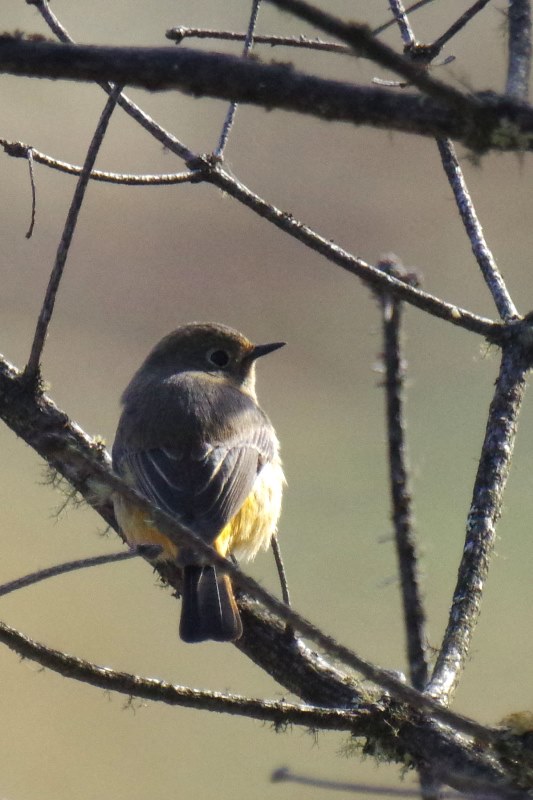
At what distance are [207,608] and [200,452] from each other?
1.29 meters

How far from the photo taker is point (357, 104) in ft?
3.85

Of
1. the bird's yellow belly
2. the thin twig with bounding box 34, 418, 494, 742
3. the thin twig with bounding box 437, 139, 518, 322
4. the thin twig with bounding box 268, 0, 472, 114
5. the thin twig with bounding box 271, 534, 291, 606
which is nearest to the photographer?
the thin twig with bounding box 268, 0, 472, 114

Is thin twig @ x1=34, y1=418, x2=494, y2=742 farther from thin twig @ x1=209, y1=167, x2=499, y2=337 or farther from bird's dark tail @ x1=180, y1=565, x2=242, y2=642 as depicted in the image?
bird's dark tail @ x1=180, y1=565, x2=242, y2=642

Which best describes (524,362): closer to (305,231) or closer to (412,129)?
(305,231)

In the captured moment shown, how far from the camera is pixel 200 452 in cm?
471

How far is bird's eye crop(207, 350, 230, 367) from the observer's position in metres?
5.63

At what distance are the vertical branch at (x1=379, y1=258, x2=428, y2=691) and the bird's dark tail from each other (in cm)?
60

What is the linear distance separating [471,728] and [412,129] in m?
0.81

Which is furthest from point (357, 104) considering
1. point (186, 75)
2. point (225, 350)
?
point (225, 350)

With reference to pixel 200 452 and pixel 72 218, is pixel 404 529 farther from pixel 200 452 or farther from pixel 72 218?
pixel 200 452

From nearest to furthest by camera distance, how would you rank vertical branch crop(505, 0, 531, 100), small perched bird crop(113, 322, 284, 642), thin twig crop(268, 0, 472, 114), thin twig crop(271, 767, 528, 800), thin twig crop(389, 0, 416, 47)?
thin twig crop(268, 0, 472, 114), thin twig crop(271, 767, 528, 800), vertical branch crop(505, 0, 531, 100), thin twig crop(389, 0, 416, 47), small perched bird crop(113, 322, 284, 642)

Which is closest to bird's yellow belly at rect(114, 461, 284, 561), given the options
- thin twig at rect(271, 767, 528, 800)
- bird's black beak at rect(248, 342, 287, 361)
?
bird's black beak at rect(248, 342, 287, 361)

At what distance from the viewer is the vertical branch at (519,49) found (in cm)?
228

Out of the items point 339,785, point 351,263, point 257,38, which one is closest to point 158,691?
point 339,785
